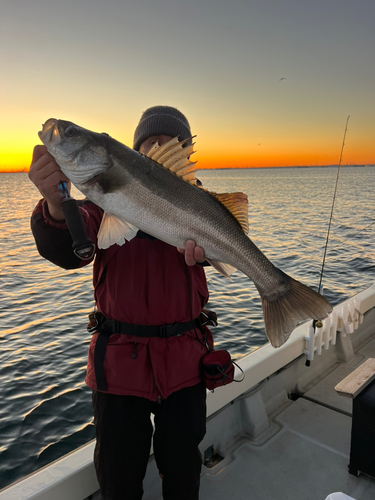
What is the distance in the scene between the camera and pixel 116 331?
110 inches

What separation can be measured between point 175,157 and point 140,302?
1040 mm

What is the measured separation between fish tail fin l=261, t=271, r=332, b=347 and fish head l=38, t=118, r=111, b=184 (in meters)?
1.47

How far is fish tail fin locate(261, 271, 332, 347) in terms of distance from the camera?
271cm

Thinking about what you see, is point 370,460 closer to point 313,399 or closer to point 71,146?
point 313,399

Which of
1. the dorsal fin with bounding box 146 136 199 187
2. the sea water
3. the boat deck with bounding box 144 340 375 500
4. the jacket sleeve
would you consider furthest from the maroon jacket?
the sea water

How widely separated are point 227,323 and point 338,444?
5492mm

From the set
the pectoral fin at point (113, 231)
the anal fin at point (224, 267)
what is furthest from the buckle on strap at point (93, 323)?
the anal fin at point (224, 267)

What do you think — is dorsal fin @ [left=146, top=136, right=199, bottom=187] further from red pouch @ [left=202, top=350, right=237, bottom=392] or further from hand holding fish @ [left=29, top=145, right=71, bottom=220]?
red pouch @ [left=202, top=350, right=237, bottom=392]

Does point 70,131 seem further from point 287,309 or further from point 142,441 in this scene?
point 142,441

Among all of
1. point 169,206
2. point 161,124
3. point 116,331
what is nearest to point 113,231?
point 169,206

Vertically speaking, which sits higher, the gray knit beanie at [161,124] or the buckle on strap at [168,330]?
the gray knit beanie at [161,124]

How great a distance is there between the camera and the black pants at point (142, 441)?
265 cm

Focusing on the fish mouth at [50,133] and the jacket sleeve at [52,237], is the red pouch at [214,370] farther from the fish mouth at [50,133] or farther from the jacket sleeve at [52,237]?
the fish mouth at [50,133]

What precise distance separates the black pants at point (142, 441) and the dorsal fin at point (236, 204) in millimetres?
1287
